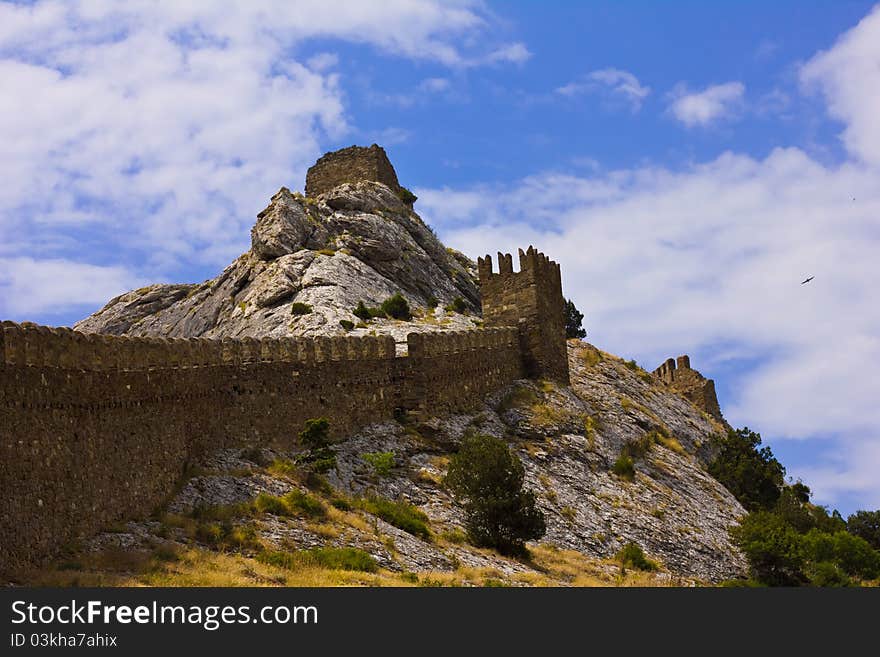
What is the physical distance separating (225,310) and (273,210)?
7.31 metres

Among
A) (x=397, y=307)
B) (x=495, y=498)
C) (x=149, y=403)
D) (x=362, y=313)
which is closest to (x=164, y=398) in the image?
(x=149, y=403)

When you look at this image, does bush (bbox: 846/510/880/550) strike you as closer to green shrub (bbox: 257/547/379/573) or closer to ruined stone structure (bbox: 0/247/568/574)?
ruined stone structure (bbox: 0/247/568/574)

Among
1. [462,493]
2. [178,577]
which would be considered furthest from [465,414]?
[178,577]

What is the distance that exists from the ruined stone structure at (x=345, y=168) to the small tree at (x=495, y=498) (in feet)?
121

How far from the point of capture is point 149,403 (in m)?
24.8

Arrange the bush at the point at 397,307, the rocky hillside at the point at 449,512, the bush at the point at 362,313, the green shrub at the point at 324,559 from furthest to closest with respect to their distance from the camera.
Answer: the bush at the point at 397,307
the bush at the point at 362,313
the green shrub at the point at 324,559
the rocky hillside at the point at 449,512

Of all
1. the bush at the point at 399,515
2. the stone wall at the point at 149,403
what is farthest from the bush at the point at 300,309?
the bush at the point at 399,515

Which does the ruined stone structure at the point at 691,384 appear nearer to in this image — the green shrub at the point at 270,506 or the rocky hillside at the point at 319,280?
the rocky hillside at the point at 319,280

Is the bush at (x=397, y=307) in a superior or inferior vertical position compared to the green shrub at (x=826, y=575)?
superior

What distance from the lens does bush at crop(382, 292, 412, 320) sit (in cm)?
4706

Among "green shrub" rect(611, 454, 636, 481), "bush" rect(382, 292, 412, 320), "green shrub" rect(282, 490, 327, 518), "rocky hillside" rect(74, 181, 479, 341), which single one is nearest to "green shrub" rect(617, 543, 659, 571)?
"green shrub" rect(611, 454, 636, 481)

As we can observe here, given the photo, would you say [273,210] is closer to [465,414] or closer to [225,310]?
[225,310]

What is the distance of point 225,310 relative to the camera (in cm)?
5066

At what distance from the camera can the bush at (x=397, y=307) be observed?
154ft
